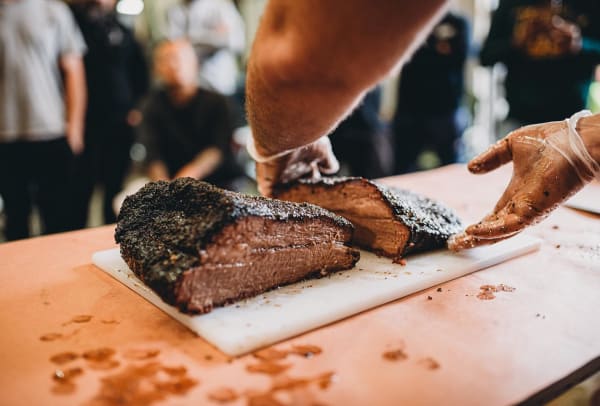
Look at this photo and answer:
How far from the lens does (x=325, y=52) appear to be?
1298 mm

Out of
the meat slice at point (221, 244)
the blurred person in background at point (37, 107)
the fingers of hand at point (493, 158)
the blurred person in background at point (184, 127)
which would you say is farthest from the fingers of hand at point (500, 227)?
the blurred person in background at point (37, 107)

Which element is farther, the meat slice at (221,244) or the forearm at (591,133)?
the forearm at (591,133)

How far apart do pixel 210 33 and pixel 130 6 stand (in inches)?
46.7

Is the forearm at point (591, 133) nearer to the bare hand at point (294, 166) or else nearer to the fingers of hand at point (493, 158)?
the fingers of hand at point (493, 158)

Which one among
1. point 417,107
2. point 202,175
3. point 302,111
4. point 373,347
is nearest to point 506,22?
point 417,107

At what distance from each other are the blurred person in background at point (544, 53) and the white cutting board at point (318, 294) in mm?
2549

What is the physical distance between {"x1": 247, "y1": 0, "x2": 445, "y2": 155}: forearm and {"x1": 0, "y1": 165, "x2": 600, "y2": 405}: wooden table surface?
613mm

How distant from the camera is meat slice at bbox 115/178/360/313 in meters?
1.48

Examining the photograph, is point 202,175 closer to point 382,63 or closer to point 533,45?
point 533,45

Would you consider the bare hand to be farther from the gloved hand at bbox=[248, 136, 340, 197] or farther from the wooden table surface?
the wooden table surface

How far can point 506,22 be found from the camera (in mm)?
4492

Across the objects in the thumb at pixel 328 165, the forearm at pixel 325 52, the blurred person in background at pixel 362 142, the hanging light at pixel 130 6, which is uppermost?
the hanging light at pixel 130 6

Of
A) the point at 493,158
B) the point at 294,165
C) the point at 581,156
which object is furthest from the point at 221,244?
the point at 581,156

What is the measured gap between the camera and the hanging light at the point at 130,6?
657 cm
